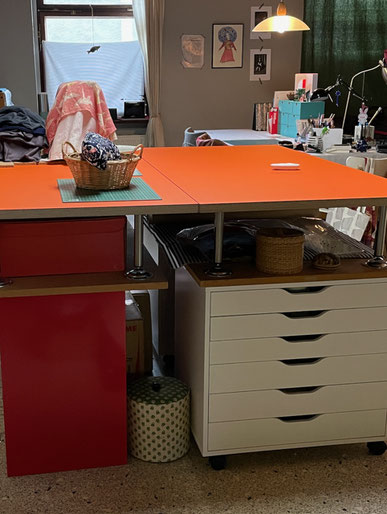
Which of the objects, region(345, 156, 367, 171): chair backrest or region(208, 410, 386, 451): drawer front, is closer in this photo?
region(208, 410, 386, 451): drawer front

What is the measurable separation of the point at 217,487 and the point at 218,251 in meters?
0.75

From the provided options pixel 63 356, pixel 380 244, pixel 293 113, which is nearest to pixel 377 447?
pixel 380 244

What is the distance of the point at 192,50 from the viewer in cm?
667

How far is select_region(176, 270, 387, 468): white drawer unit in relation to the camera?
85.2 inches

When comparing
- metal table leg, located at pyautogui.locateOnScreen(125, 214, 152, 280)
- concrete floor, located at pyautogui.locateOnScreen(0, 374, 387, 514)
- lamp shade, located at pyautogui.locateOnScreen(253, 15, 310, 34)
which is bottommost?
Answer: concrete floor, located at pyautogui.locateOnScreen(0, 374, 387, 514)

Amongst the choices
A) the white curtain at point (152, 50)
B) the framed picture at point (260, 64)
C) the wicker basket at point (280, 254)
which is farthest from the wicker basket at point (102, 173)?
the framed picture at point (260, 64)

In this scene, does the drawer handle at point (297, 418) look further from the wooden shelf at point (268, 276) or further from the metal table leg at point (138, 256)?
the metal table leg at point (138, 256)

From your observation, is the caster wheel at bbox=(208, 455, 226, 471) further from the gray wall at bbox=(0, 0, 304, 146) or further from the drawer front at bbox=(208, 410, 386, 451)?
the gray wall at bbox=(0, 0, 304, 146)

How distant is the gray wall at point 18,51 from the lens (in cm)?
616

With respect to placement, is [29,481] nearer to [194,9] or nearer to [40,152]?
[40,152]

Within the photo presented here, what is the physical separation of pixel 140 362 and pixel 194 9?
4728 mm

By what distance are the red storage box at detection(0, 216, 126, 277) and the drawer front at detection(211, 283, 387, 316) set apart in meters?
0.37

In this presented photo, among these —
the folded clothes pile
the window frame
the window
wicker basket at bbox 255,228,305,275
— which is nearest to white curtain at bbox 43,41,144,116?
the window

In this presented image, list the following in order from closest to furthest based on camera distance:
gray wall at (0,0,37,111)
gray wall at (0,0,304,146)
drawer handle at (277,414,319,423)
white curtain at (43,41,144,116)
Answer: drawer handle at (277,414,319,423)
gray wall at (0,0,37,111)
gray wall at (0,0,304,146)
white curtain at (43,41,144,116)
